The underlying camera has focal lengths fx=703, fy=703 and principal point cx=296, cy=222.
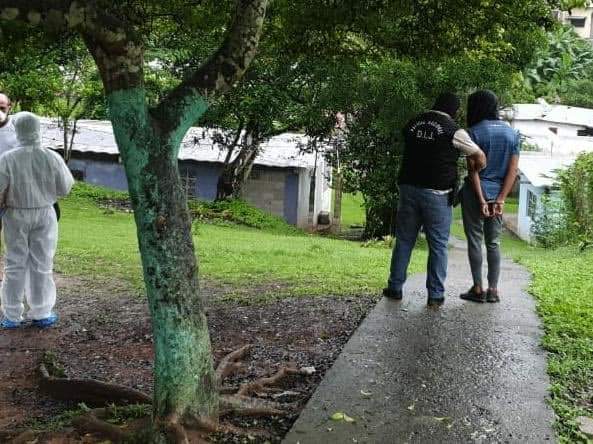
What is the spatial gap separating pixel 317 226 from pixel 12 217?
973 inches

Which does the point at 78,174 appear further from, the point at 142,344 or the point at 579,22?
the point at 579,22

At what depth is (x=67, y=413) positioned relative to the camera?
424cm

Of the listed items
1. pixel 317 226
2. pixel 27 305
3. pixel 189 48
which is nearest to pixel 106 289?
pixel 27 305

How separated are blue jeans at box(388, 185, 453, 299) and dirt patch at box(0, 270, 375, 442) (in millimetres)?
688

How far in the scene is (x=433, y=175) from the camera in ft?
18.5

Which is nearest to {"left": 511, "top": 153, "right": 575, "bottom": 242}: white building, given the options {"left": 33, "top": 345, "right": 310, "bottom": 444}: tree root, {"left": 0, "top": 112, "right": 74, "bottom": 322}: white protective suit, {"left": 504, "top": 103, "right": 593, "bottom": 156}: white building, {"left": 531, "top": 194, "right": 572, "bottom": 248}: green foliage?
{"left": 531, "top": 194, "right": 572, "bottom": 248}: green foliage

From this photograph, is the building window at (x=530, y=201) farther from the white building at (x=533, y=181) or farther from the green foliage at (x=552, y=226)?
the green foliage at (x=552, y=226)

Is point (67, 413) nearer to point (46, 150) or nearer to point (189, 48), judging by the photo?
point (46, 150)

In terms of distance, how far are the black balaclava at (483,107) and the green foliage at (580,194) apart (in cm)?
1089

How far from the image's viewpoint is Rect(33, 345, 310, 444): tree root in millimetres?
3570

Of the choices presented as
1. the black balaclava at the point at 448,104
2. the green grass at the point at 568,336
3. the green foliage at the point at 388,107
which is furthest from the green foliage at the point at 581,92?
the black balaclava at the point at 448,104

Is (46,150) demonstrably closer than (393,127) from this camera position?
Yes

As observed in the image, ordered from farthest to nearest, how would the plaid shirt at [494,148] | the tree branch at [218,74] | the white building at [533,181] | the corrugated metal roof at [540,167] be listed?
1. the corrugated metal roof at [540,167]
2. the white building at [533,181]
3. the plaid shirt at [494,148]
4. the tree branch at [218,74]

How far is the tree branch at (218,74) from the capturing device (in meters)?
3.56
